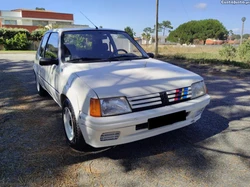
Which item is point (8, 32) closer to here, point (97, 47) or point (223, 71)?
point (223, 71)

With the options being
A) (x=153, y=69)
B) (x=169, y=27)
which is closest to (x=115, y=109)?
(x=153, y=69)

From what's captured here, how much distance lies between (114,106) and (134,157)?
2.66ft

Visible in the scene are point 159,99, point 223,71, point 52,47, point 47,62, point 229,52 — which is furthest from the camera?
point 229,52

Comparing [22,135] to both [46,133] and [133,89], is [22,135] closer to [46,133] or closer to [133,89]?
[46,133]

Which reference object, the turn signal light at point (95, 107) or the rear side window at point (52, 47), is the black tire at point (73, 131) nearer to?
the turn signal light at point (95, 107)

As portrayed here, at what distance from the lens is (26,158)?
2.69m

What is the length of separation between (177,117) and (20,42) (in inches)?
1102

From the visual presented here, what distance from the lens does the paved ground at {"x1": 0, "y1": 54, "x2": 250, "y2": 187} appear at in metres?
2.29

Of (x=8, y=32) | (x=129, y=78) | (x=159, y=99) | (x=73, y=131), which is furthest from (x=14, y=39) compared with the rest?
(x=159, y=99)

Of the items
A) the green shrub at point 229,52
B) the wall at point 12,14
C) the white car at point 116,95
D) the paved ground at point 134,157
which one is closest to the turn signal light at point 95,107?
the white car at point 116,95

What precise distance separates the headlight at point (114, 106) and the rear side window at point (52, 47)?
1807mm

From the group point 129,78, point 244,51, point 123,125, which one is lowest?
point 123,125

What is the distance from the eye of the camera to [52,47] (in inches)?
158

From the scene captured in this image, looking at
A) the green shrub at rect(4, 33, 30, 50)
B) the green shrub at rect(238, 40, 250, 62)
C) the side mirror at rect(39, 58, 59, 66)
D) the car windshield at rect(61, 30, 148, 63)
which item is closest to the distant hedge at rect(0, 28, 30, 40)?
the green shrub at rect(4, 33, 30, 50)
